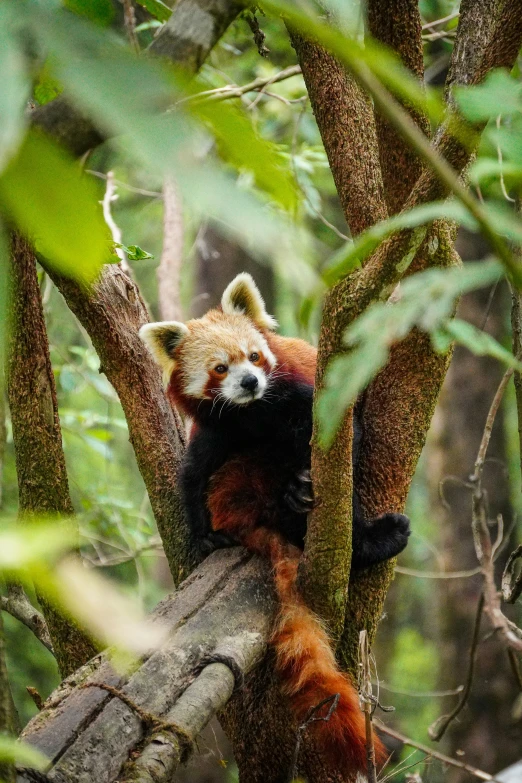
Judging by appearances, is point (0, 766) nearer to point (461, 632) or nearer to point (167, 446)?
point (167, 446)

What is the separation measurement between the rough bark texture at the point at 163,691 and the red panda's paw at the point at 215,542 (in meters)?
0.31

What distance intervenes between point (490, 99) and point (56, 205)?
49cm

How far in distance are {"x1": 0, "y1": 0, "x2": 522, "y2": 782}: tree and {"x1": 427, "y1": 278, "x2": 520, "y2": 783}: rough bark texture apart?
13.8ft

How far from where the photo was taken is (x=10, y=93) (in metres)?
0.41

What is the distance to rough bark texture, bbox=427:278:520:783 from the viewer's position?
6805 mm

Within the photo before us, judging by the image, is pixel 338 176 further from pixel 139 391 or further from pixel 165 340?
pixel 165 340

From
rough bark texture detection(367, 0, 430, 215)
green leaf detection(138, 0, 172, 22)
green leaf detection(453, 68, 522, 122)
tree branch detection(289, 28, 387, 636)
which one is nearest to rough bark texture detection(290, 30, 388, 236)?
tree branch detection(289, 28, 387, 636)

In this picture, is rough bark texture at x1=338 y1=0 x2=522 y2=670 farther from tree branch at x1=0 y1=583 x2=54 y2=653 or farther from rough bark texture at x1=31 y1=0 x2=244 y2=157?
rough bark texture at x1=31 y1=0 x2=244 y2=157

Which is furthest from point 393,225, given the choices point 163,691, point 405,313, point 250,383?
point 250,383

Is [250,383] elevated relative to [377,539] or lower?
elevated

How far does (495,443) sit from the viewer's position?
7.58 m

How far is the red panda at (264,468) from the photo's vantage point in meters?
2.55

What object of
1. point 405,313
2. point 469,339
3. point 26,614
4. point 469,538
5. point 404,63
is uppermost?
point 404,63

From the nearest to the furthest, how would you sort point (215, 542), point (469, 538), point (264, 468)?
1. point (215, 542)
2. point (264, 468)
3. point (469, 538)
